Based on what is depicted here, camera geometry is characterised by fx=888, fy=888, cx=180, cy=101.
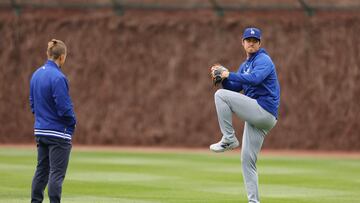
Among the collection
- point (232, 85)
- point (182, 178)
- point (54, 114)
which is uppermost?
point (232, 85)

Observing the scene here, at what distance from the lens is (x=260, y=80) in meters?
10.6

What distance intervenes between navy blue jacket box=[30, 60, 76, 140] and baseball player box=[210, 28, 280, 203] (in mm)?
1788

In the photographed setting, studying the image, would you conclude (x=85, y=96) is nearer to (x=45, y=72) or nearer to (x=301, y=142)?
(x=301, y=142)

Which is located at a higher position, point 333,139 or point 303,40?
point 303,40

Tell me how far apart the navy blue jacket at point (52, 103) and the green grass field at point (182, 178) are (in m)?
2.48

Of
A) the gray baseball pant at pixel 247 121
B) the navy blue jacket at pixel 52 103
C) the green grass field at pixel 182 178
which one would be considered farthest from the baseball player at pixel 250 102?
the green grass field at pixel 182 178

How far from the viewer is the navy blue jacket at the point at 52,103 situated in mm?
10047

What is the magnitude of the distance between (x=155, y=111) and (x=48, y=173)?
17409 millimetres

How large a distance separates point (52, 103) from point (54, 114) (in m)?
0.13

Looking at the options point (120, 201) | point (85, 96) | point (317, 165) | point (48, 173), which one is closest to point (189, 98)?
point (85, 96)

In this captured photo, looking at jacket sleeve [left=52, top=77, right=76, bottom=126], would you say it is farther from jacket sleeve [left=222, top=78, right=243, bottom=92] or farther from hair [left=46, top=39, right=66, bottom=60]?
jacket sleeve [left=222, top=78, right=243, bottom=92]

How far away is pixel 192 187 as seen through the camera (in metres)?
14.8

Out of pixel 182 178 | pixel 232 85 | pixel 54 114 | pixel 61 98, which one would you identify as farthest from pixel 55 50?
pixel 182 178

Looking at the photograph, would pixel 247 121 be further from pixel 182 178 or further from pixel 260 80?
pixel 182 178
